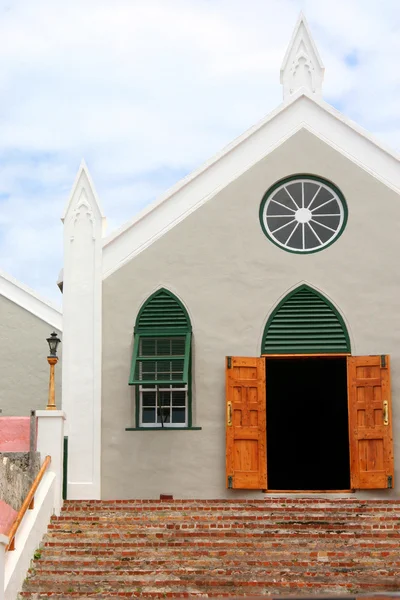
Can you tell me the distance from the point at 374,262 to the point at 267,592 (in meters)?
7.14

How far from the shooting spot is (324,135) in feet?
60.6

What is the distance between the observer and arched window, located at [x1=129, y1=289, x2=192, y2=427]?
17531 mm

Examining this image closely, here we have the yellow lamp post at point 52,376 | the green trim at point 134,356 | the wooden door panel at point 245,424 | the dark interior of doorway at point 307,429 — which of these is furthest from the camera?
the dark interior of doorway at point 307,429

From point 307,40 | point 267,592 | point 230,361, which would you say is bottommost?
point 267,592

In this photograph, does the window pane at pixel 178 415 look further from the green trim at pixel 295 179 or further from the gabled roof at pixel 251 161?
the green trim at pixel 295 179

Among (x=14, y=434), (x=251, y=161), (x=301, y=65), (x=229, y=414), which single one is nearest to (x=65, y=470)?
(x=14, y=434)

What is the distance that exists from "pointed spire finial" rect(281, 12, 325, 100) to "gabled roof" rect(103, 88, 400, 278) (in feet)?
1.54

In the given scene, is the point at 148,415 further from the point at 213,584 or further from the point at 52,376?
the point at 213,584

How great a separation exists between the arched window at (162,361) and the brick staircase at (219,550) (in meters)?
1.85

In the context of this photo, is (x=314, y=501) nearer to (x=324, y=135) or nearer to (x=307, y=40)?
(x=324, y=135)

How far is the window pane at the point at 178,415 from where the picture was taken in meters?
17.6

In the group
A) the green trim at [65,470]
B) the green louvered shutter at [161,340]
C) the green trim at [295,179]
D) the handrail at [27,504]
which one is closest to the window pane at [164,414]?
the green louvered shutter at [161,340]

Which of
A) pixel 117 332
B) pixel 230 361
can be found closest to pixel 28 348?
pixel 117 332

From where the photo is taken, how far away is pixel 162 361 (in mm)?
17641
